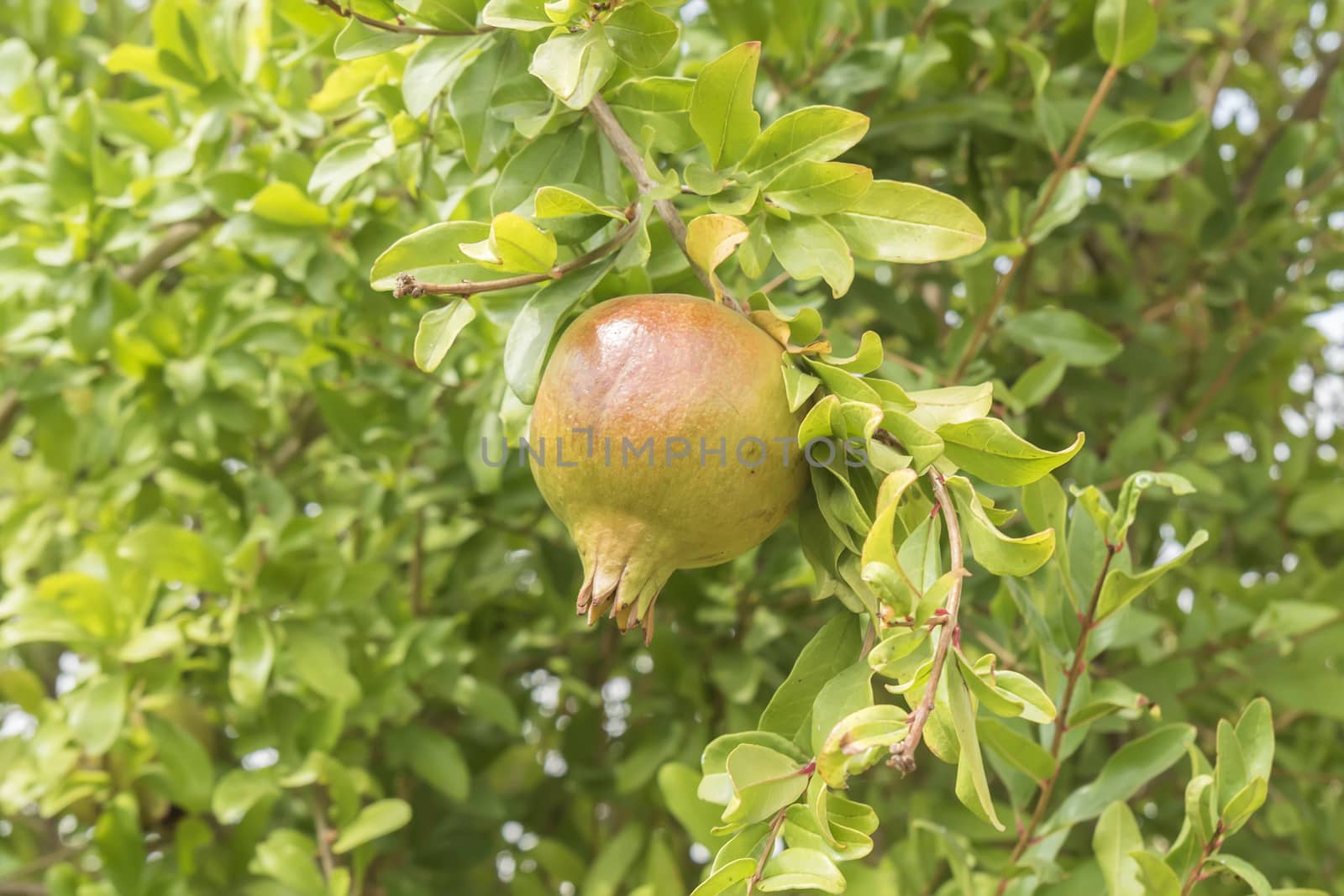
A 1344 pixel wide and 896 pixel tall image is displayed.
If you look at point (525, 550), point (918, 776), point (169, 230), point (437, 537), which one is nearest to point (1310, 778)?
point (918, 776)

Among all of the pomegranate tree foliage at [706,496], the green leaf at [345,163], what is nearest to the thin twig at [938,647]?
the pomegranate tree foliage at [706,496]

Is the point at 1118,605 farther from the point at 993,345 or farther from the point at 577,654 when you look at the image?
the point at 577,654

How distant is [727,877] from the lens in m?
0.58

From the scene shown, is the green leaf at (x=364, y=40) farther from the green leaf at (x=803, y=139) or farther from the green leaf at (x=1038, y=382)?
the green leaf at (x=1038, y=382)

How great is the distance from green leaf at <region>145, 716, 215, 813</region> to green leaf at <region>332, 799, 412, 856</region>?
0.18 meters

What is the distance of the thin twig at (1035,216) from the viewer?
97cm

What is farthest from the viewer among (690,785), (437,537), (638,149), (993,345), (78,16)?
(78,16)

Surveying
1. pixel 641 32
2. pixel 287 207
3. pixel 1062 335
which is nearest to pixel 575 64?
pixel 641 32

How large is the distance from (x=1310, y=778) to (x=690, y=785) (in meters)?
0.82

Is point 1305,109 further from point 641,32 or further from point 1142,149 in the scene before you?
point 641,32

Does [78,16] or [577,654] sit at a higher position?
[78,16]

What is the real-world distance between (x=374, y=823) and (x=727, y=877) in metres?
0.59

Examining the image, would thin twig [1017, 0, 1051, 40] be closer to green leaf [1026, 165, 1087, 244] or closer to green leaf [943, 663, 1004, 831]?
green leaf [1026, 165, 1087, 244]

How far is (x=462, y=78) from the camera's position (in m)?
0.72
